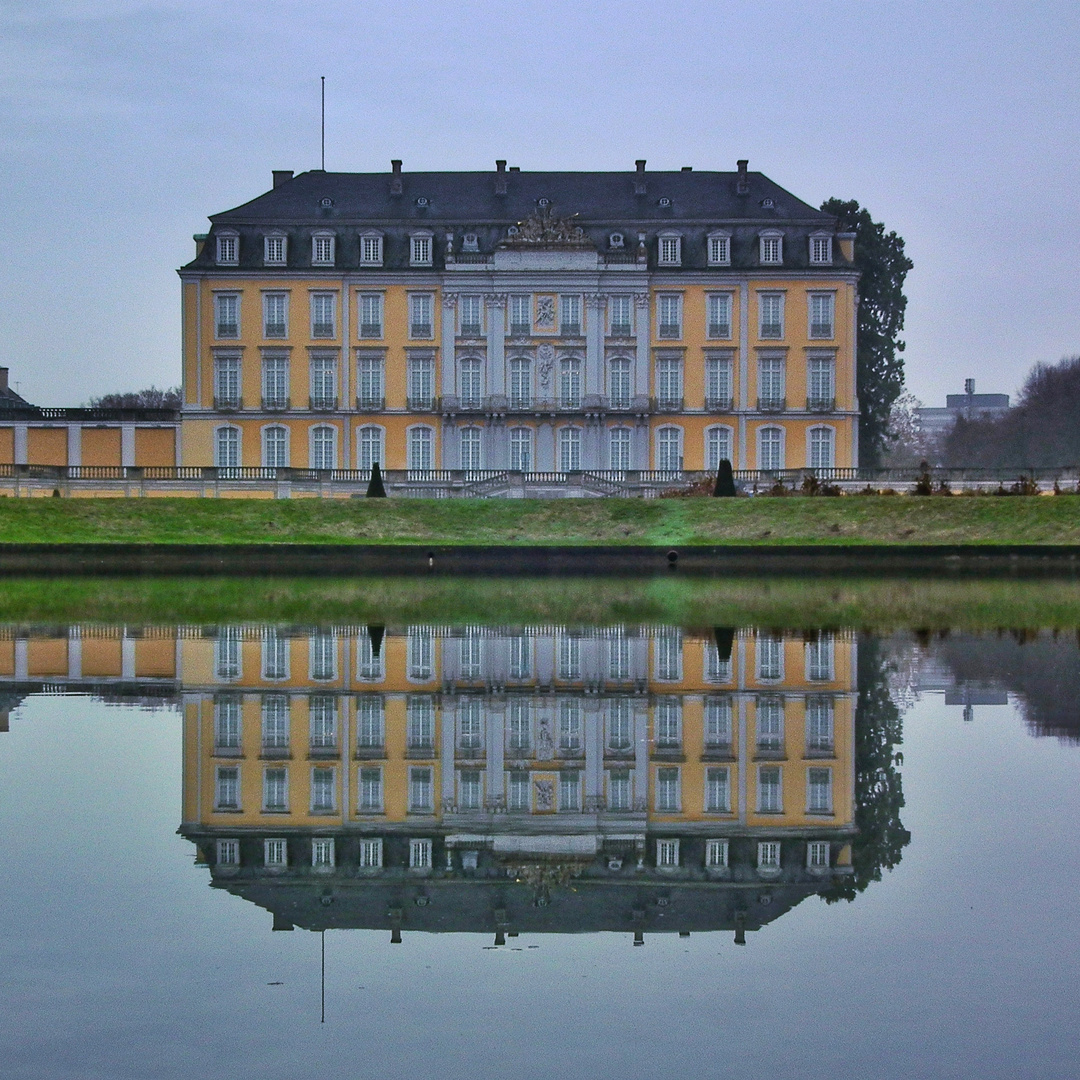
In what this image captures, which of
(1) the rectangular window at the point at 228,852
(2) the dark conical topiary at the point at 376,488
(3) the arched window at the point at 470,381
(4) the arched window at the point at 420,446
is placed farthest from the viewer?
(3) the arched window at the point at 470,381

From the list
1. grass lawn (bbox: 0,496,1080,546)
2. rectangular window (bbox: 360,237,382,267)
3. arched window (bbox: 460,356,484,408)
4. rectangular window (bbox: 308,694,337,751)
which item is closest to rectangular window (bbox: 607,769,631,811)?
rectangular window (bbox: 308,694,337,751)

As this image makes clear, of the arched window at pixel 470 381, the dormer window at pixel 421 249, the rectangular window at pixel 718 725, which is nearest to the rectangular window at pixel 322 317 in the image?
the dormer window at pixel 421 249

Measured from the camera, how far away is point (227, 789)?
1032 cm

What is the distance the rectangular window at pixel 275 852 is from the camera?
28.0 feet

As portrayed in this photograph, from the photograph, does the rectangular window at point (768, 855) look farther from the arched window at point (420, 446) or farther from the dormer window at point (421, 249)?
the dormer window at point (421, 249)

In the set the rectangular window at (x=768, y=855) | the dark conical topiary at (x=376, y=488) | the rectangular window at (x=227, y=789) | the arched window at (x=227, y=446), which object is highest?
the arched window at (x=227, y=446)

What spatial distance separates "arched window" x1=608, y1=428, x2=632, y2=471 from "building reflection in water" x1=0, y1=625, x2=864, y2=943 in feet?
158

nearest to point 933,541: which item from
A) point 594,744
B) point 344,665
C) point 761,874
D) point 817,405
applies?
point 817,405

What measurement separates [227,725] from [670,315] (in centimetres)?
5630

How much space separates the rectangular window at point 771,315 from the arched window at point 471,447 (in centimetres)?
1266

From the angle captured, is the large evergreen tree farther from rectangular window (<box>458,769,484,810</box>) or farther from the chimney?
rectangular window (<box>458,769,484,810</box>)

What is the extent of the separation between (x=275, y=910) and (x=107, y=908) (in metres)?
0.79

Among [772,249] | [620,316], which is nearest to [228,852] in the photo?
[620,316]

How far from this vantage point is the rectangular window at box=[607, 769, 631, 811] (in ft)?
32.2
